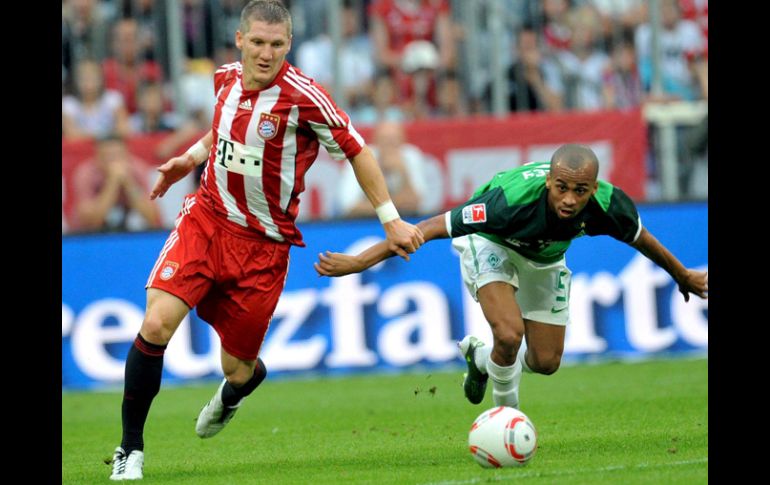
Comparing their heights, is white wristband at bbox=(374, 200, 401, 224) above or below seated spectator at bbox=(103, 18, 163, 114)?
below

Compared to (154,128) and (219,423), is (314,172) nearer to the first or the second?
(154,128)

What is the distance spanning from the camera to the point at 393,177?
15.5 m

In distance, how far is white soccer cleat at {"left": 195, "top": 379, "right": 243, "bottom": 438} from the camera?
935 centimetres

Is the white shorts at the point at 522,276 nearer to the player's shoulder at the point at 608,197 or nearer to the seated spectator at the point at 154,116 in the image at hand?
the player's shoulder at the point at 608,197

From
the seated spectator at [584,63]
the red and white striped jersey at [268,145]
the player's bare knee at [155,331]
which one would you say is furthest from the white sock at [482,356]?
the seated spectator at [584,63]

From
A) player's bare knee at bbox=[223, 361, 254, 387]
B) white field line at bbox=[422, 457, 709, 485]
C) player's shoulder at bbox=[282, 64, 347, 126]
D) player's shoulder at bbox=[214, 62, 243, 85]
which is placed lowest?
white field line at bbox=[422, 457, 709, 485]

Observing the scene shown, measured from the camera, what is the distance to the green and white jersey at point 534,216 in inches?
347

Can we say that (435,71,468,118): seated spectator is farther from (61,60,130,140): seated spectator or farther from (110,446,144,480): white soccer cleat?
(110,446,144,480): white soccer cleat

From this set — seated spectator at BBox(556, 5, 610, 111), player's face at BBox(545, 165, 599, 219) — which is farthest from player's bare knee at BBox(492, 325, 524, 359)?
seated spectator at BBox(556, 5, 610, 111)

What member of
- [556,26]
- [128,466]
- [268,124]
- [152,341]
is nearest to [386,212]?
[268,124]

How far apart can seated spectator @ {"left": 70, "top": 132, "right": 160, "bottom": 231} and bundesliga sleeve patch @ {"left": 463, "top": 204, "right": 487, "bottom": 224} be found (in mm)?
7173

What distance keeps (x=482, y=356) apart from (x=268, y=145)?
2.43 metres
